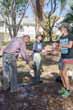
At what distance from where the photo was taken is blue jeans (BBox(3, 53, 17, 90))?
949 cm

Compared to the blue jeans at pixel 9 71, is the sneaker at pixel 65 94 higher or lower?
lower

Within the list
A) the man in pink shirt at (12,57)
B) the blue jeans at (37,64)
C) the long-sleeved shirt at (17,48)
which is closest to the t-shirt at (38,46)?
the blue jeans at (37,64)

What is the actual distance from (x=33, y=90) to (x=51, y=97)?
0.75 meters

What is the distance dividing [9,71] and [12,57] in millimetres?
393

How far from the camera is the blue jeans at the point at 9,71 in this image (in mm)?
9492

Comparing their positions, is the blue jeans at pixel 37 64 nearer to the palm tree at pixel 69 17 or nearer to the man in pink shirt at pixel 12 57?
the man in pink shirt at pixel 12 57

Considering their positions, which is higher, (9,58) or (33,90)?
(9,58)

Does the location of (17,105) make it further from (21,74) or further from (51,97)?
(21,74)

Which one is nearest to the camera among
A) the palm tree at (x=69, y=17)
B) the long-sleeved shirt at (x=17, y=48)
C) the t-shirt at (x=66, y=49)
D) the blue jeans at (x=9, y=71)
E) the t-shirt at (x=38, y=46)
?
the long-sleeved shirt at (x=17, y=48)

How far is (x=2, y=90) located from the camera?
31.2ft

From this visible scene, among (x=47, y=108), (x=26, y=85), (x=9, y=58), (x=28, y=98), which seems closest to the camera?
(x=47, y=108)

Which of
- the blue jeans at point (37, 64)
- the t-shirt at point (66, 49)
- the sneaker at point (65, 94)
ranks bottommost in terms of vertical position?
the sneaker at point (65, 94)

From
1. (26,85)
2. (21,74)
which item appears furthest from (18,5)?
(26,85)

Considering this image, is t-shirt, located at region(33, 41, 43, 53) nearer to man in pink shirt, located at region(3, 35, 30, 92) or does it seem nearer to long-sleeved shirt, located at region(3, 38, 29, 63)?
man in pink shirt, located at region(3, 35, 30, 92)
